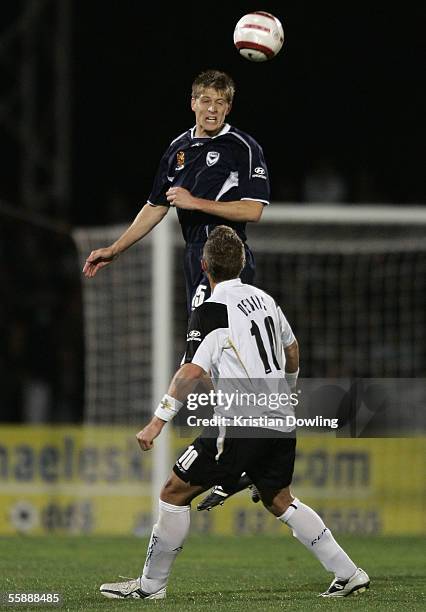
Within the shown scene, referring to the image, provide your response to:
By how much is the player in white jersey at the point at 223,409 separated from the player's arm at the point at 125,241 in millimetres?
1047

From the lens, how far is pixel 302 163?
18.0 m

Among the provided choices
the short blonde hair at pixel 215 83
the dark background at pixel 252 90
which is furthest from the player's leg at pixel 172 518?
the dark background at pixel 252 90

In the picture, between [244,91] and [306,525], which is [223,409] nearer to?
[306,525]

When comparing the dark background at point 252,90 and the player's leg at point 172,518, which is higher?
the dark background at point 252,90

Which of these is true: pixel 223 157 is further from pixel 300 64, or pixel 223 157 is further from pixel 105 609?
pixel 300 64

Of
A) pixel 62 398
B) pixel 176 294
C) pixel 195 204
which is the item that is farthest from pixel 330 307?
pixel 195 204

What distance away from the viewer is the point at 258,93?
18297mm

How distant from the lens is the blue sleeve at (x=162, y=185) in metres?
7.38

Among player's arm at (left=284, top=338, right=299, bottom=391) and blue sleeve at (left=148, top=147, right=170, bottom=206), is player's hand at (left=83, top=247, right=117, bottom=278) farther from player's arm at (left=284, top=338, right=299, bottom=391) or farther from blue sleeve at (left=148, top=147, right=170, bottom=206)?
player's arm at (left=284, top=338, right=299, bottom=391)

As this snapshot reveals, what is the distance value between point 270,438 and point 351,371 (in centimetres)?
655

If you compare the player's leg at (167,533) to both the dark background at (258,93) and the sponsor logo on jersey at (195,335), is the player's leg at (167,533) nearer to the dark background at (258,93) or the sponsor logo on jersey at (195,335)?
the sponsor logo on jersey at (195,335)

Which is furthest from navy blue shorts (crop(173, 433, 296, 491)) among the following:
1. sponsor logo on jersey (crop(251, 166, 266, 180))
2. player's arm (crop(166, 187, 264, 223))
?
sponsor logo on jersey (crop(251, 166, 266, 180))

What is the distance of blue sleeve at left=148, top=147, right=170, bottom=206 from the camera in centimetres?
738

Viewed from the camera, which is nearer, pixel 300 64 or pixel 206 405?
pixel 206 405
